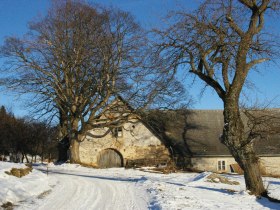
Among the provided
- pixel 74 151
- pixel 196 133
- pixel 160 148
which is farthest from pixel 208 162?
pixel 74 151

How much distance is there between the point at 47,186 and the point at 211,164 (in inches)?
788

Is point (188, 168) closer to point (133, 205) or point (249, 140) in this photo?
point (249, 140)

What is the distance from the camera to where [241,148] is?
1317 centimetres

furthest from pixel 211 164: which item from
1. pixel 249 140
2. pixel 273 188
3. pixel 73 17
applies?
pixel 249 140

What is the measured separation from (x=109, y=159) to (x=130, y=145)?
2172 millimetres

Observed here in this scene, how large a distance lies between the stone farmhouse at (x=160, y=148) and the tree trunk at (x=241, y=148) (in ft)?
60.0

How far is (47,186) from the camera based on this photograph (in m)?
14.8

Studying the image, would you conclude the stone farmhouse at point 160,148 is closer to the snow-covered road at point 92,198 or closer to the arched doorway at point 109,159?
the arched doorway at point 109,159

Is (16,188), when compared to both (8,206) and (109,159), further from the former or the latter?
(109,159)

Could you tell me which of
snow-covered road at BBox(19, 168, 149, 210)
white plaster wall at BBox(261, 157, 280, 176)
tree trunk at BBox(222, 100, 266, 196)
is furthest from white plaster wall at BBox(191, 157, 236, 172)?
tree trunk at BBox(222, 100, 266, 196)

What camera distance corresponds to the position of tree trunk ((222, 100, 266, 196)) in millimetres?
13164

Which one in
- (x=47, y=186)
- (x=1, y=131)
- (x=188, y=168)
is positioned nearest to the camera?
(x=47, y=186)

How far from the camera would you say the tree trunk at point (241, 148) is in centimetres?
1316

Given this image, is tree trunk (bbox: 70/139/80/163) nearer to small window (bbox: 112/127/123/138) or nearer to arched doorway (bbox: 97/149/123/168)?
arched doorway (bbox: 97/149/123/168)
